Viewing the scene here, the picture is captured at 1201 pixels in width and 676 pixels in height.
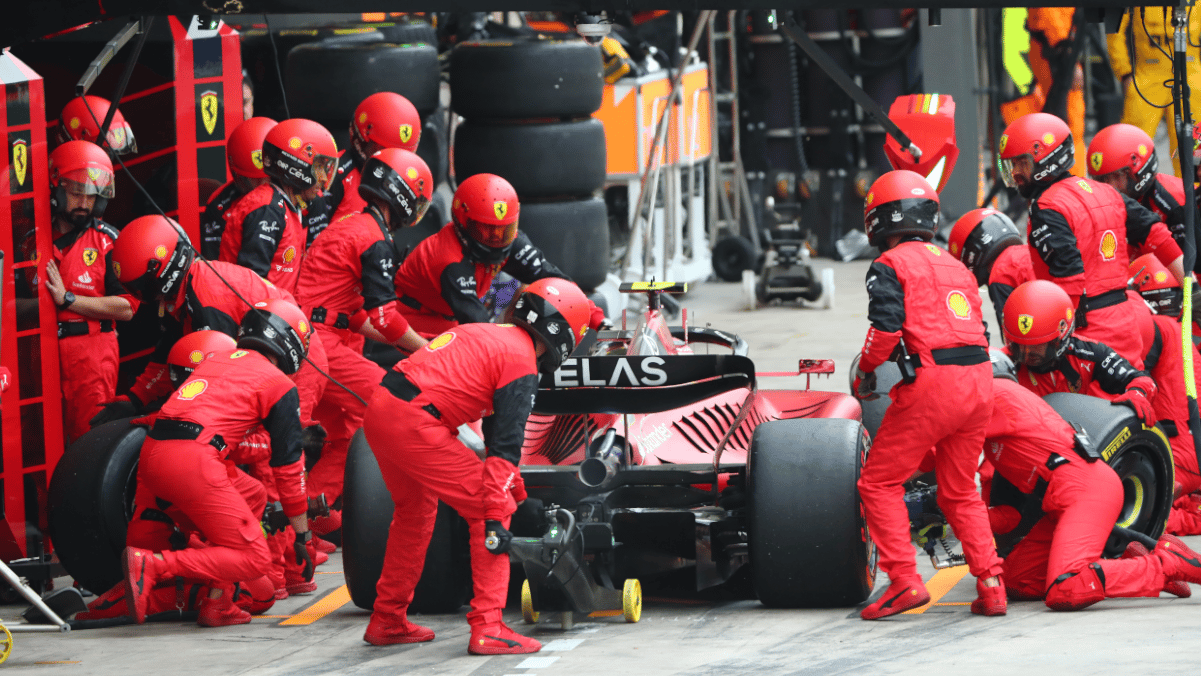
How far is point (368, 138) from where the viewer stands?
31.4ft

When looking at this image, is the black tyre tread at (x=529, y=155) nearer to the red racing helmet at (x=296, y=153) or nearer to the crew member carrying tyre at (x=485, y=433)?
the red racing helmet at (x=296, y=153)

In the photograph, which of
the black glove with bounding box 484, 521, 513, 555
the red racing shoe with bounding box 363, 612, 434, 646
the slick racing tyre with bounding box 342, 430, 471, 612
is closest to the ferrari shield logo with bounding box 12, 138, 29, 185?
the slick racing tyre with bounding box 342, 430, 471, 612

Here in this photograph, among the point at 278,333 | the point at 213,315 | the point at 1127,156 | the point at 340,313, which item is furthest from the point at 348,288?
the point at 1127,156

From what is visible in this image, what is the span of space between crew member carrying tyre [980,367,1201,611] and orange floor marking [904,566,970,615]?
0.35m

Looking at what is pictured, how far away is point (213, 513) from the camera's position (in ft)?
21.4

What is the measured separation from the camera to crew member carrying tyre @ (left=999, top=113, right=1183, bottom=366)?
811 cm

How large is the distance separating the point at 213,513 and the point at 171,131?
12.3ft

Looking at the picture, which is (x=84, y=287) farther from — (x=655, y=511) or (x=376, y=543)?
(x=655, y=511)

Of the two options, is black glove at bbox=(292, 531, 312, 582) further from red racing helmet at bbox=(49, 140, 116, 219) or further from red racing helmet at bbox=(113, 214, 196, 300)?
red racing helmet at bbox=(49, 140, 116, 219)

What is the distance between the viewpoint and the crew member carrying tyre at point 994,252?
839 cm

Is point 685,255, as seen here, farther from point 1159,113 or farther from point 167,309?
point 167,309

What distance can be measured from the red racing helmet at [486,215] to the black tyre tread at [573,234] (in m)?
3.95

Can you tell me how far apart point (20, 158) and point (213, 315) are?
46.2 inches

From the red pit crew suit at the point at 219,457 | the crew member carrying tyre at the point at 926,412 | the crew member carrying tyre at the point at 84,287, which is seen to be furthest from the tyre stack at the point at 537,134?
the crew member carrying tyre at the point at 926,412
